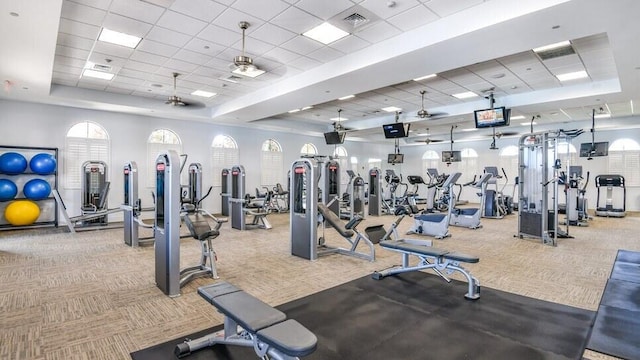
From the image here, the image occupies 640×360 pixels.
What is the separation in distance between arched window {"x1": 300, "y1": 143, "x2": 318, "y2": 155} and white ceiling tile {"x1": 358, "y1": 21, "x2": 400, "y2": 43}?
29.6 ft

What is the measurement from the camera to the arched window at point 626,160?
1202 cm

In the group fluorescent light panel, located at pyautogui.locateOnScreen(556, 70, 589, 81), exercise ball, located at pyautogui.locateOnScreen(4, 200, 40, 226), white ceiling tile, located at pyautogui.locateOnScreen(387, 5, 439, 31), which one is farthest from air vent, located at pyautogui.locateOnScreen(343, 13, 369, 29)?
exercise ball, located at pyautogui.locateOnScreen(4, 200, 40, 226)

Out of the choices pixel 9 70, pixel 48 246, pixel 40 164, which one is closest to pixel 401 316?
pixel 48 246

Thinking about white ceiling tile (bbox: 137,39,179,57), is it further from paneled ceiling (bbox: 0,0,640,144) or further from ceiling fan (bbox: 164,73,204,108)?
ceiling fan (bbox: 164,73,204,108)

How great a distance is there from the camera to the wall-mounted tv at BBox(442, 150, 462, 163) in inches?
586

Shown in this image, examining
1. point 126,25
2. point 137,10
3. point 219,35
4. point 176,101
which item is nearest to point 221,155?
point 176,101

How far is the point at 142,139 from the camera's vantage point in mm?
9984

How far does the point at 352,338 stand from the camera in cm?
280

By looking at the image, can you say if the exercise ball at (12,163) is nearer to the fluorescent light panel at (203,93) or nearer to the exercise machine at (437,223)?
the fluorescent light panel at (203,93)

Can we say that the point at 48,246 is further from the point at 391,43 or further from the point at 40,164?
the point at 391,43

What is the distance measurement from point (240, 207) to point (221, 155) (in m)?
4.08

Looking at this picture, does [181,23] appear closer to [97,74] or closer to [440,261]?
[97,74]

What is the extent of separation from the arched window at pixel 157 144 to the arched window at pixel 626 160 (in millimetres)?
15379

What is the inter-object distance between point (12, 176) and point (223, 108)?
5325 millimetres
